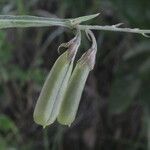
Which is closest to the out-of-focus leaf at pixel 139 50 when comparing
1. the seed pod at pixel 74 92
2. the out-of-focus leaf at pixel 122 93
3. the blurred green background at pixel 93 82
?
the blurred green background at pixel 93 82

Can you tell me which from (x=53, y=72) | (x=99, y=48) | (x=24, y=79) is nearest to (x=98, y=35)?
(x=99, y=48)

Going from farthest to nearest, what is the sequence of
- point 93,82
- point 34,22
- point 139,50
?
point 93,82, point 139,50, point 34,22

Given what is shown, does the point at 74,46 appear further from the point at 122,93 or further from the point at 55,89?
the point at 122,93

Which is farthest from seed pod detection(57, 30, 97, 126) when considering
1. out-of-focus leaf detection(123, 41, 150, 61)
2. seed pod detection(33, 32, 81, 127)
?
out-of-focus leaf detection(123, 41, 150, 61)

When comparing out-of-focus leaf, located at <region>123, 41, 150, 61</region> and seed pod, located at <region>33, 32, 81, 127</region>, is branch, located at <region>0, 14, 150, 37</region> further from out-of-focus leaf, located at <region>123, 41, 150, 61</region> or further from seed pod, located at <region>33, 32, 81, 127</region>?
out-of-focus leaf, located at <region>123, 41, 150, 61</region>

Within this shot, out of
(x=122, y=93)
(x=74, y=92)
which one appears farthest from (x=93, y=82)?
(x=74, y=92)

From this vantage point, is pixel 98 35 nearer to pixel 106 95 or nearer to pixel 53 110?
pixel 106 95

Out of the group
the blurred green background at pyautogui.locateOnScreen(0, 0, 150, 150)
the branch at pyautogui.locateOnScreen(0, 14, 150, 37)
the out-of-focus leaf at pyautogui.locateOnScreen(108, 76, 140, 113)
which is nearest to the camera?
the branch at pyautogui.locateOnScreen(0, 14, 150, 37)
